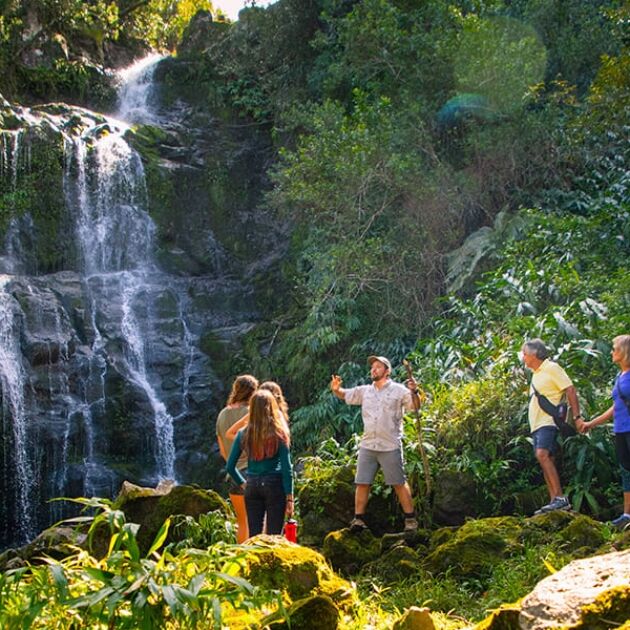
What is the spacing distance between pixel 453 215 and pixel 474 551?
389 inches

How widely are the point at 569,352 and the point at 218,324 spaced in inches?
370

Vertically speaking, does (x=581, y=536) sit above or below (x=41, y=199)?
below

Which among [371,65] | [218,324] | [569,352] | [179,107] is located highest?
[179,107]

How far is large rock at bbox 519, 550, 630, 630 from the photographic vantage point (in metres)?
2.77

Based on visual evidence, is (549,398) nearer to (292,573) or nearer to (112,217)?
(292,573)

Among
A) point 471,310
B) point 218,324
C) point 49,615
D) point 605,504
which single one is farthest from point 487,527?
point 218,324

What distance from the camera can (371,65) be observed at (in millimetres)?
16328

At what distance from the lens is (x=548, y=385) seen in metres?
7.14

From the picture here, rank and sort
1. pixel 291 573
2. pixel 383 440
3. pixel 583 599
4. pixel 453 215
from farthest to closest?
pixel 453 215
pixel 383 440
pixel 291 573
pixel 583 599

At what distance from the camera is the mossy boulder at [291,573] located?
401 centimetres

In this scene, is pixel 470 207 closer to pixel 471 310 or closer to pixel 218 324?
pixel 471 310

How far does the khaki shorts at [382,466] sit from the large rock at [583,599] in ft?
12.9

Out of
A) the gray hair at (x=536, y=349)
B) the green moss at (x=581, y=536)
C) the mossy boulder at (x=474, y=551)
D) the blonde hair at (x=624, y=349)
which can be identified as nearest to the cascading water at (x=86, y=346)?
the gray hair at (x=536, y=349)

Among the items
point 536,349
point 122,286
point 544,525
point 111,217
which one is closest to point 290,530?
point 544,525
